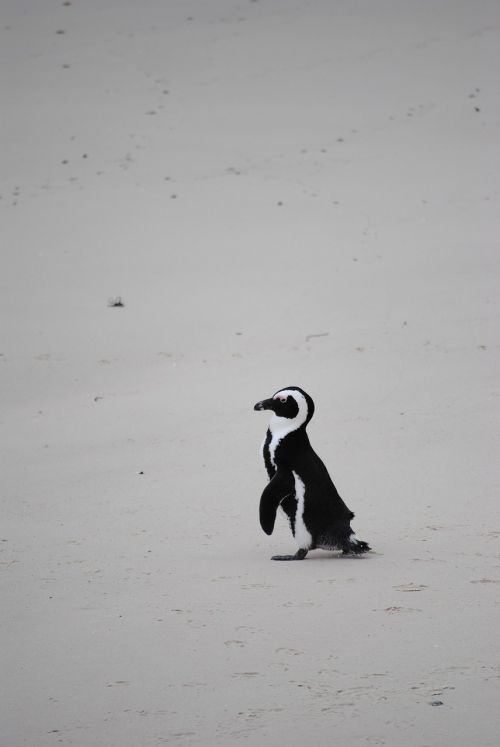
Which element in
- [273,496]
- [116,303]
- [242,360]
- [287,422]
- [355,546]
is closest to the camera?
[355,546]

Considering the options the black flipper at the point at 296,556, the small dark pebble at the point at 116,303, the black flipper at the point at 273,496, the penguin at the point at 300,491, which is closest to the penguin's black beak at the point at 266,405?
the penguin at the point at 300,491

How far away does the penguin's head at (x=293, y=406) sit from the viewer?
489cm

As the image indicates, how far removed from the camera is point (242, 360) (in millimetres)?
8180

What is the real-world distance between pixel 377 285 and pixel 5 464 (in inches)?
151

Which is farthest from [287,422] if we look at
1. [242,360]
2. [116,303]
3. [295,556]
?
[116,303]

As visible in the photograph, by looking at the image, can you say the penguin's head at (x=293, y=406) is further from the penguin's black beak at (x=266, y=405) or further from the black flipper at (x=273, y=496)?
the black flipper at (x=273, y=496)

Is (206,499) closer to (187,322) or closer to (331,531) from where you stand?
(331,531)

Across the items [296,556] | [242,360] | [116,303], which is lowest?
[296,556]

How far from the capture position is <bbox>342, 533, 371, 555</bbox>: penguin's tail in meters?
4.66

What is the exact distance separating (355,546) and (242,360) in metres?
3.59

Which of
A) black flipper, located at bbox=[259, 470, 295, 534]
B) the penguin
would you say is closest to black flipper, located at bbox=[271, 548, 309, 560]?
the penguin

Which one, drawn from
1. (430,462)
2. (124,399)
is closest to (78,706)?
(430,462)

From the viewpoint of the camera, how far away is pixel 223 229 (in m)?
10.8

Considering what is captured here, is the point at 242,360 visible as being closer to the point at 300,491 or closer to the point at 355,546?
the point at 300,491
